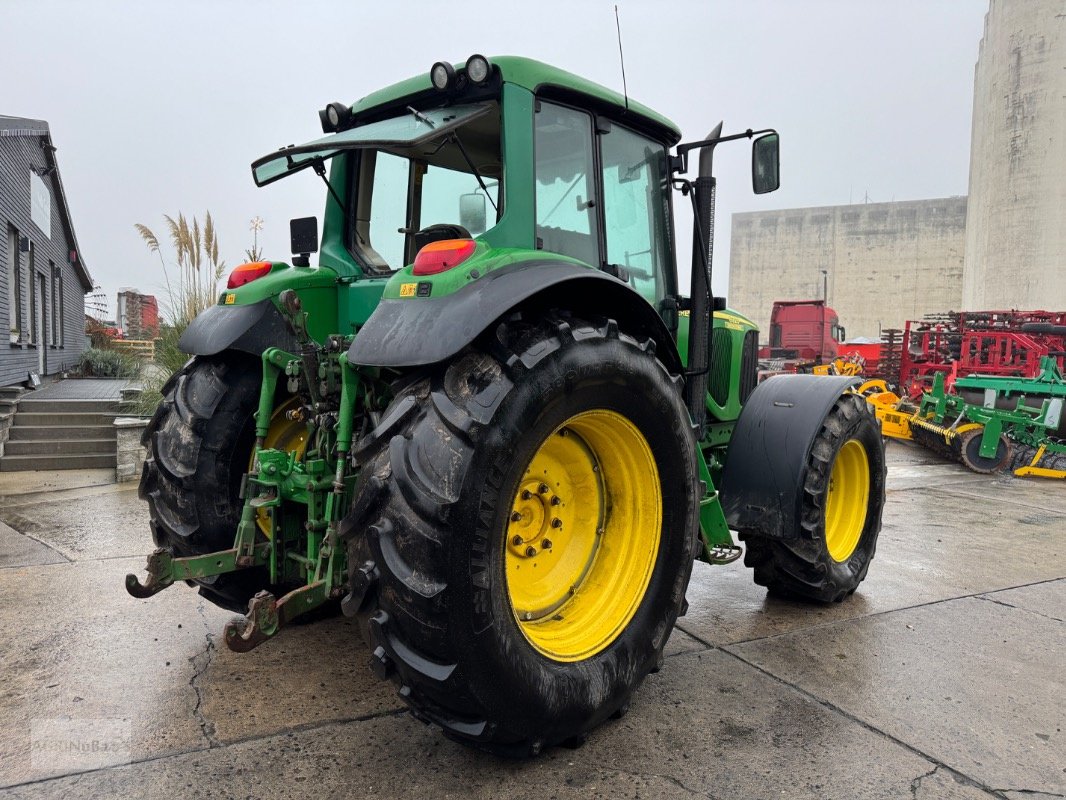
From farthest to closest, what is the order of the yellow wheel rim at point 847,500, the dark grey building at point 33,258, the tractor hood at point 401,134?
the dark grey building at point 33,258
the yellow wheel rim at point 847,500
the tractor hood at point 401,134

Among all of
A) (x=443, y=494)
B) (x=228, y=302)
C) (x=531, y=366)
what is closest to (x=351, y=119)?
(x=228, y=302)

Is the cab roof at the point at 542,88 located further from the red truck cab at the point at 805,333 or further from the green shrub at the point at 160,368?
the red truck cab at the point at 805,333

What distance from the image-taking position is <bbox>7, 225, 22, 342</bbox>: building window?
39.4 ft

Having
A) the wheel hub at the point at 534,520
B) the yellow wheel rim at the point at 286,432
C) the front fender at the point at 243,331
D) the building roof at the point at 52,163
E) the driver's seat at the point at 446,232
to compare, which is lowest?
the wheel hub at the point at 534,520

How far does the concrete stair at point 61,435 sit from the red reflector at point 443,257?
23.8 feet

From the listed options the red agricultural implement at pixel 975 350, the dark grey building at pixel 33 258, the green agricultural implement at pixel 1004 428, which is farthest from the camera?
the red agricultural implement at pixel 975 350

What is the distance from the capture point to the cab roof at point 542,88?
2.84 meters

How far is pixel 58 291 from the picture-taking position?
17156 mm

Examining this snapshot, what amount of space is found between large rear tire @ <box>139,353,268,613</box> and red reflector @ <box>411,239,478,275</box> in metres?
1.24

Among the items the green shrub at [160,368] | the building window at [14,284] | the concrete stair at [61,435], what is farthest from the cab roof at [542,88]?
the building window at [14,284]

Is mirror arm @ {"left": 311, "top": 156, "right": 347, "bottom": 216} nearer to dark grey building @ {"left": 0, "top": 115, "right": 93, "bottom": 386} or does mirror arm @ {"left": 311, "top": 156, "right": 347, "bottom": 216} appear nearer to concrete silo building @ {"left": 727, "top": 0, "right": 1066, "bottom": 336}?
dark grey building @ {"left": 0, "top": 115, "right": 93, "bottom": 386}

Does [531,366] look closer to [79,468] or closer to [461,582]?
[461,582]

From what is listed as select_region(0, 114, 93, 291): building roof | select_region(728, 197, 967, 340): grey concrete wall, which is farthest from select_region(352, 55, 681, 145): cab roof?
select_region(728, 197, 967, 340): grey concrete wall

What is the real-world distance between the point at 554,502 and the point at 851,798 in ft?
4.24
